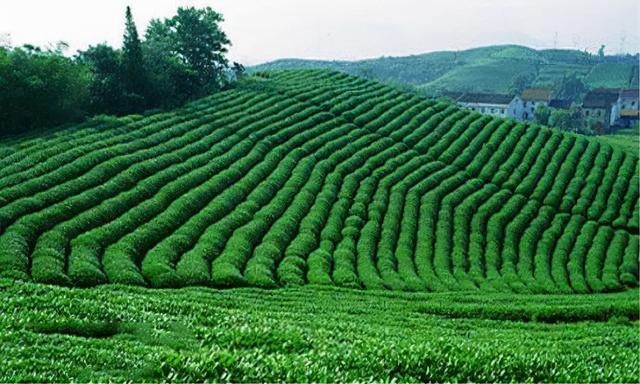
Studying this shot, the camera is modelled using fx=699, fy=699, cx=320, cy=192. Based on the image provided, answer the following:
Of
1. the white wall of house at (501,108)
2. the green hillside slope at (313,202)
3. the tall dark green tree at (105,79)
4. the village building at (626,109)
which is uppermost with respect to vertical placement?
the tall dark green tree at (105,79)

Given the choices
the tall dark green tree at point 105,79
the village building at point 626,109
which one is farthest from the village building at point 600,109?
the tall dark green tree at point 105,79

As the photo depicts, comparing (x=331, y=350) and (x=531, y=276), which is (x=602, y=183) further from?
(x=331, y=350)

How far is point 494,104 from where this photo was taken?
6339 inches

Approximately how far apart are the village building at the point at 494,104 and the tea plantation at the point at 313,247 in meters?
84.4

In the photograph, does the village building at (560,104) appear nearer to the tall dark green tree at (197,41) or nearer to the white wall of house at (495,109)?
the white wall of house at (495,109)

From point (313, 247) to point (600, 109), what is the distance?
138 metres

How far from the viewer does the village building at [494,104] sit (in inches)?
6280

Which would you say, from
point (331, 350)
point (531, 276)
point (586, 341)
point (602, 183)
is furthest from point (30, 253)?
point (602, 183)

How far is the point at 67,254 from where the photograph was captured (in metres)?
30.1

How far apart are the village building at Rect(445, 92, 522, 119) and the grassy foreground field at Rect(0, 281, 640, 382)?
13932cm

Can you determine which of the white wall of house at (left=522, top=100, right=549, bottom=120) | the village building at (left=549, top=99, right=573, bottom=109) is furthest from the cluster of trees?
the village building at (left=549, top=99, right=573, bottom=109)

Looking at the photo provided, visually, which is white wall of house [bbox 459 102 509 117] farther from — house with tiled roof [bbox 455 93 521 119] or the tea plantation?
the tea plantation

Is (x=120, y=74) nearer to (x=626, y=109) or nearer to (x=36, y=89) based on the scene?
(x=36, y=89)

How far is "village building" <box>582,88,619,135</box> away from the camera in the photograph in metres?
155
